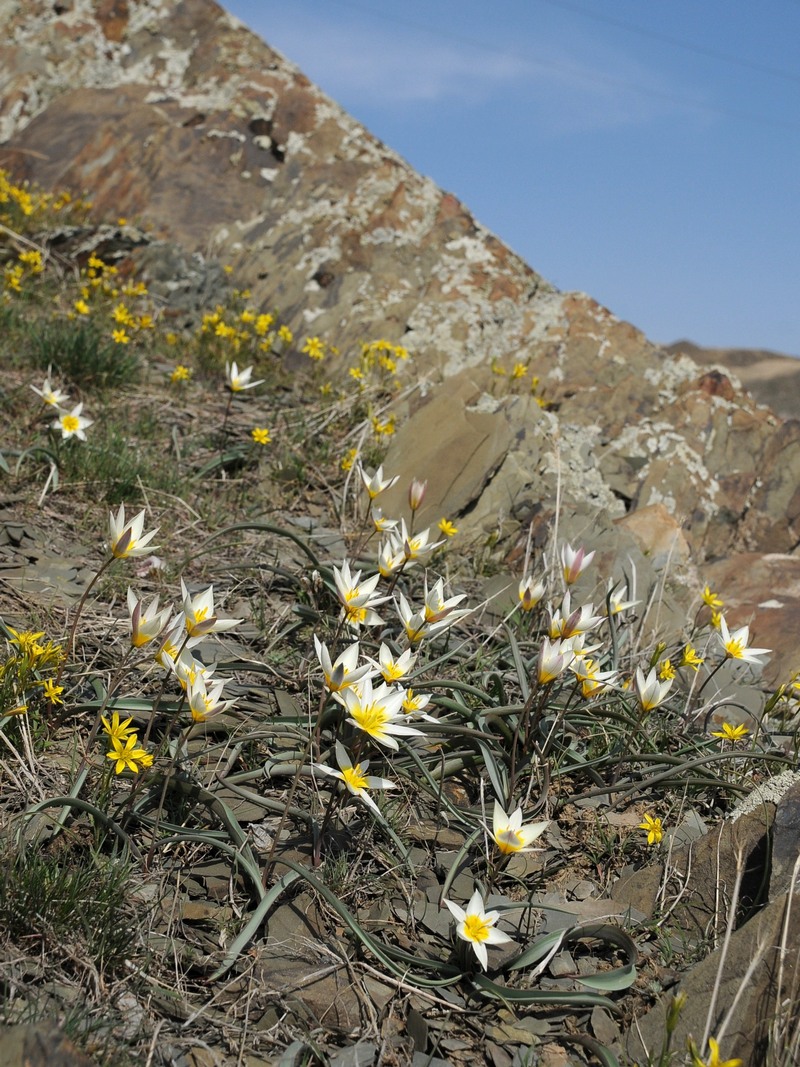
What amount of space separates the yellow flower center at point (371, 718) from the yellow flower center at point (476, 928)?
1.40 feet

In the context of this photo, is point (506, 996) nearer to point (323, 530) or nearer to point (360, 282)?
point (323, 530)

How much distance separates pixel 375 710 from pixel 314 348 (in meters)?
3.45

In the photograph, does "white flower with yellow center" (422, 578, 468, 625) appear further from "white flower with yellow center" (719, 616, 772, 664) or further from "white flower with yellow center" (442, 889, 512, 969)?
"white flower with yellow center" (719, 616, 772, 664)

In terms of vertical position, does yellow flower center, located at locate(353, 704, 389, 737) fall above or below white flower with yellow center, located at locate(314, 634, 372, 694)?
below

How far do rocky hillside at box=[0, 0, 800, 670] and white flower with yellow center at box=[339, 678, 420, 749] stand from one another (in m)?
1.67

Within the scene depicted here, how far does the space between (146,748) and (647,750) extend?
1435 millimetres

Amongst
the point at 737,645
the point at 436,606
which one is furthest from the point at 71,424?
the point at 737,645

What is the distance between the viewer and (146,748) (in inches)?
97.2

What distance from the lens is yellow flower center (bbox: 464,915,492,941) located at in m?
1.94

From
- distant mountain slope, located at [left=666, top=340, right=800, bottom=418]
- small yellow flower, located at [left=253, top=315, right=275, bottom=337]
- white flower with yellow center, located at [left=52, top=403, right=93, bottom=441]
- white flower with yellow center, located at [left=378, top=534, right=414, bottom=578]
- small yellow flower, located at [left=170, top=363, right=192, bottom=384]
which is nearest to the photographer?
white flower with yellow center, located at [left=378, top=534, right=414, bottom=578]

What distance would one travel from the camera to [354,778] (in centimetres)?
205

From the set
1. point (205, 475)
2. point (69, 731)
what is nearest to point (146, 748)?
point (69, 731)

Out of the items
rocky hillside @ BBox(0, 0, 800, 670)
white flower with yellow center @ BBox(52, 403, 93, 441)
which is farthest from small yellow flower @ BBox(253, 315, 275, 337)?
white flower with yellow center @ BBox(52, 403, 93, 441)

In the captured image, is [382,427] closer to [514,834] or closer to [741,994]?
[514,834]
